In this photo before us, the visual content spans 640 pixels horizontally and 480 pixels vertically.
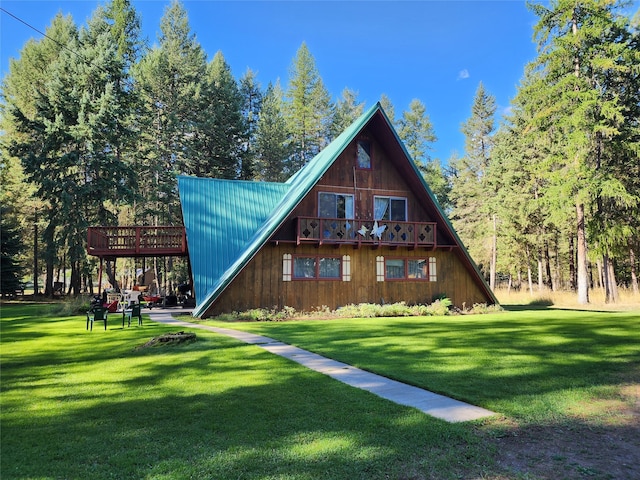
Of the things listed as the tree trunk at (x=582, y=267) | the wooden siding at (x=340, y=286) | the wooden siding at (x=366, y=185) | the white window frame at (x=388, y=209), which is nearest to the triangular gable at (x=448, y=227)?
the wooden siding at (x=340, y=286)

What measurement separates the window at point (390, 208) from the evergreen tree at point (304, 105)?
1069 inches

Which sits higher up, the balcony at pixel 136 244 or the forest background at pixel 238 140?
the forest background at pixel 238 140

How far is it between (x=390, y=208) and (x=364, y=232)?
2.49 metres

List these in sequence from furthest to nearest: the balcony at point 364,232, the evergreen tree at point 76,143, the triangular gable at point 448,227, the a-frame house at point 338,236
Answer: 1. the evergreen tree at point 76,143
2. the triangular gable at point 448,227
3. the balcony at point 364,232
4. the a-frame house at point 338,236

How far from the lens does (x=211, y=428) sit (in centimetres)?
433

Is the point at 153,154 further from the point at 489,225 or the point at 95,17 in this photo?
the point at 489,225

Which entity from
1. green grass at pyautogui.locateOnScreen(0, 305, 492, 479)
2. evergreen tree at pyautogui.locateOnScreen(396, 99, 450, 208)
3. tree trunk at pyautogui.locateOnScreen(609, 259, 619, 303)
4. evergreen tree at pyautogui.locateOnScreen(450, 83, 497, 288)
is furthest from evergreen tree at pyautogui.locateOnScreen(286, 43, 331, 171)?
green grass at pyautogui.locateOnScreen(0, 305, 492, 479)

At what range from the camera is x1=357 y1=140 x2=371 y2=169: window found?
812 inches

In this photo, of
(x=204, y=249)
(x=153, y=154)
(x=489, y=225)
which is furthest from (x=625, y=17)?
(x=153, y=154)

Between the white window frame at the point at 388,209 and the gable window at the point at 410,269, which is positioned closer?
the gable window at the point at 410,269

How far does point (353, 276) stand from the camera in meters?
19.5

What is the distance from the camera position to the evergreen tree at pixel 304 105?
155ft

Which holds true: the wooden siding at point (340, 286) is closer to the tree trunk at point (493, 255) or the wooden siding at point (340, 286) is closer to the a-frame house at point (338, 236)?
the a-frame house at point (338, 236)

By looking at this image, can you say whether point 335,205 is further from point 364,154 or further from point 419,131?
point 419,131
